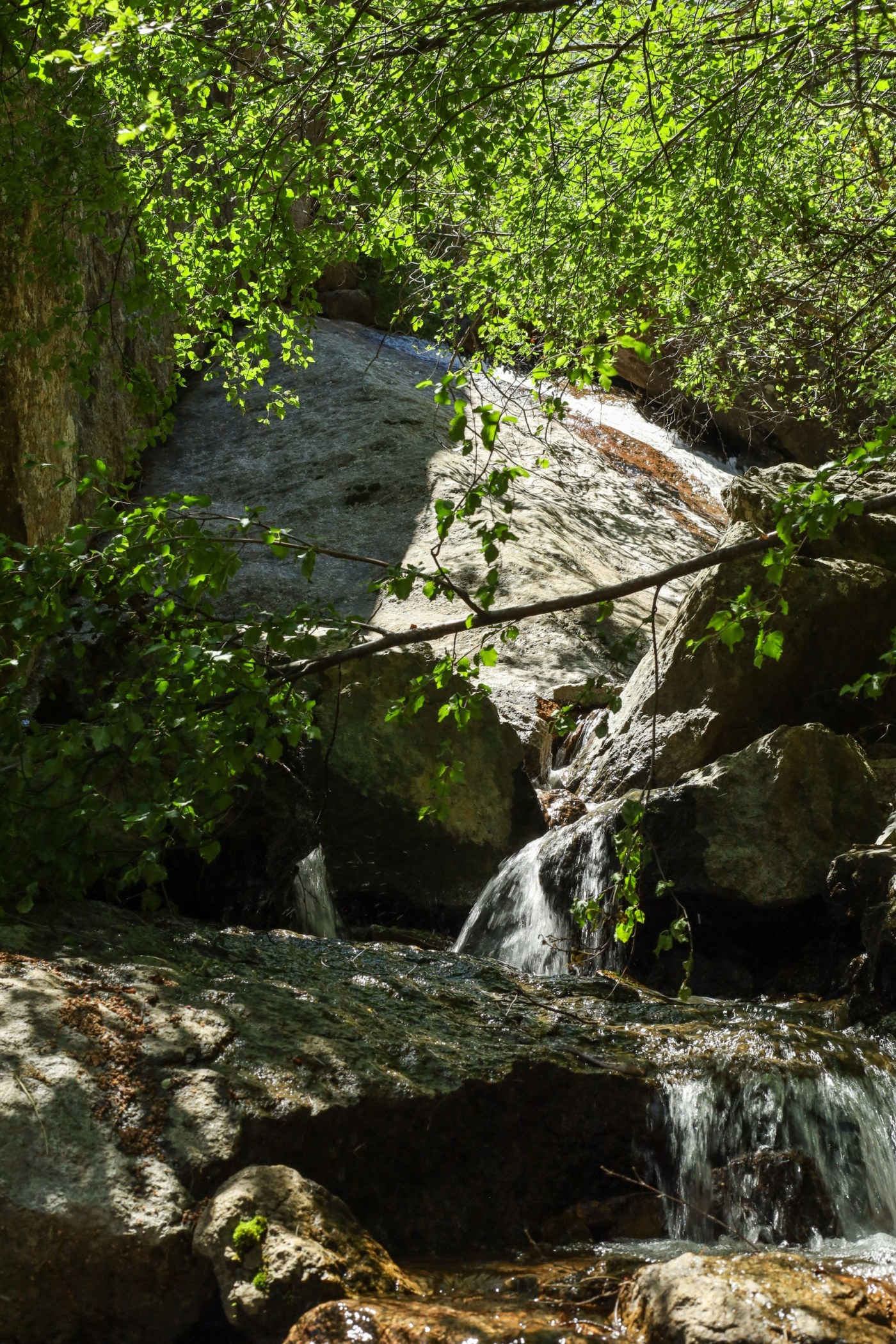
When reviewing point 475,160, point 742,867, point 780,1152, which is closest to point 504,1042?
point 780,1152

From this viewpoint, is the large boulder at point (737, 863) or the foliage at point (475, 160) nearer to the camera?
the foliage at point (475, 160)

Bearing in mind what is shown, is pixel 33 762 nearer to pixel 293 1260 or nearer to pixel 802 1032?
pixel 293 1260

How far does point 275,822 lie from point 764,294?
27.5ft

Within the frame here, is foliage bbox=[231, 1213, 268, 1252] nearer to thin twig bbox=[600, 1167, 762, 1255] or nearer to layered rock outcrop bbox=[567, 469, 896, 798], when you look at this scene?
thin twig bbox=[600, 1167, 762, 1255]

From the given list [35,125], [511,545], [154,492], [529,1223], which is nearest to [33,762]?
[529,1223]

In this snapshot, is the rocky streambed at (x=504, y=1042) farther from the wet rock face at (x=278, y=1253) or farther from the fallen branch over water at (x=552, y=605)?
the fallen branch over water at (x=552, y=605)

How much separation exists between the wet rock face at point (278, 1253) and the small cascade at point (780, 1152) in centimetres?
155

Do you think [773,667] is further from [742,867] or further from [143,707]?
[143,707]

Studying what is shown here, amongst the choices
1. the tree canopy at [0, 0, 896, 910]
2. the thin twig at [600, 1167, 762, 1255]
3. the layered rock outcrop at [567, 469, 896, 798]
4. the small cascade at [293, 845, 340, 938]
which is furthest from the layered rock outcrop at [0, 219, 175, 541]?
the layered rock outcrop at [567, 469, 896, 798]

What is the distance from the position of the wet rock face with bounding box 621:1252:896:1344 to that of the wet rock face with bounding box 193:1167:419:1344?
2.56ft

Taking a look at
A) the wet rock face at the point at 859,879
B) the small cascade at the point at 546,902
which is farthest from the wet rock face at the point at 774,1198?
the small cascade at the point at 546,902

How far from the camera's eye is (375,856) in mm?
7938

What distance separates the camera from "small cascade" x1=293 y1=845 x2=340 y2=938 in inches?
288

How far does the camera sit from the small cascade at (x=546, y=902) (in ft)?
24.2
